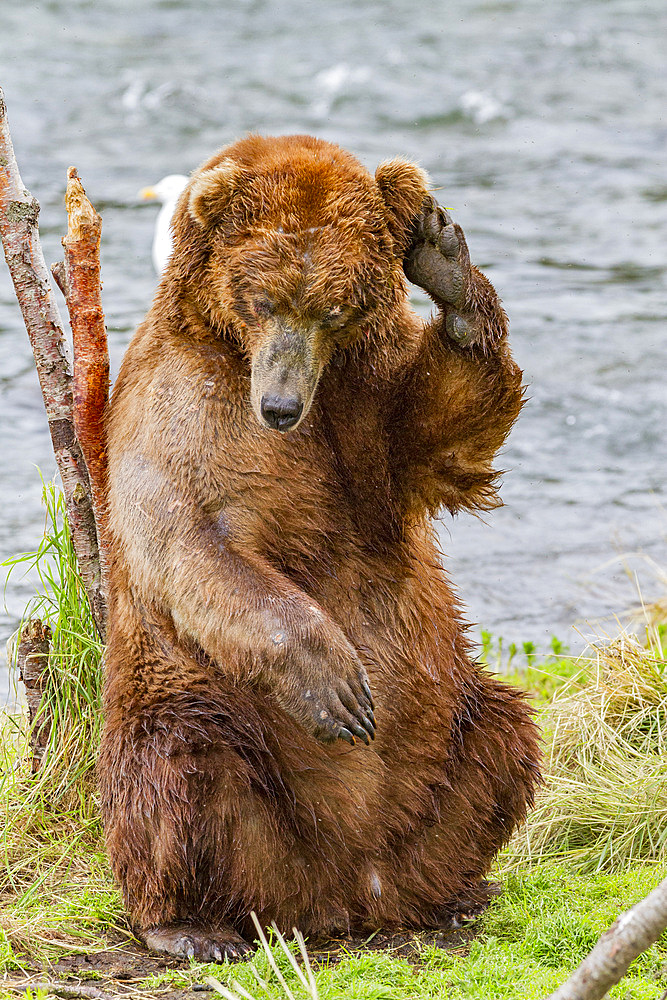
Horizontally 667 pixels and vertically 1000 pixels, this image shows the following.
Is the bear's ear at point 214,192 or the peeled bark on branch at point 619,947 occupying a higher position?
the bear's ear at point 214,192

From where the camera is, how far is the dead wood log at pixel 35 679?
5.00m

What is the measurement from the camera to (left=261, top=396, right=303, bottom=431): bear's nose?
146 inches

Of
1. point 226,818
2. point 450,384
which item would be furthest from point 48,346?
point 226,818

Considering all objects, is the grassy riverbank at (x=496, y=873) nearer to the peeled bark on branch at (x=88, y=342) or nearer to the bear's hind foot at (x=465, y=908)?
the bear's hind foot at (x=465, y=908)

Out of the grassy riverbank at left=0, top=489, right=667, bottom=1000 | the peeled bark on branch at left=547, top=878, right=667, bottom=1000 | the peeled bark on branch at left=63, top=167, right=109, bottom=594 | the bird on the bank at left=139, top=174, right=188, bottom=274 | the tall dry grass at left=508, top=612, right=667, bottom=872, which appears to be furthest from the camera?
the bird on the bank at left=139, top=174, right=188, bottom=274

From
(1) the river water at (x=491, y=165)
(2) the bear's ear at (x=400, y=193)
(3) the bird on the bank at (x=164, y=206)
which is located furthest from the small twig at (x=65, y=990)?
(3) the bird on the bank at (x=164, y=206)

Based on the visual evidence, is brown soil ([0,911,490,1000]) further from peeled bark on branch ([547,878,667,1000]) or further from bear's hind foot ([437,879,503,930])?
peeled bark on branch ([547,878,667,1000])

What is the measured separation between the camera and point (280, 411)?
3721 mm

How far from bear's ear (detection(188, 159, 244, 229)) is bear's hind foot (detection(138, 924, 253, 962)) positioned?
2.12 m

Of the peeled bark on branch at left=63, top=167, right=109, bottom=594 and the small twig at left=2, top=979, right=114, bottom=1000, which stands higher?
the peeled bark on branch at left=63, top=167, right=109, bottom=594

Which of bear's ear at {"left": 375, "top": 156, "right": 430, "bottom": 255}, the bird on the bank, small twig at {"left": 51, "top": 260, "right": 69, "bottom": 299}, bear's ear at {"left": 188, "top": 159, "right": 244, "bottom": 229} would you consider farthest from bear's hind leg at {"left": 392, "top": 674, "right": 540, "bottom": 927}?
the bird on the bank

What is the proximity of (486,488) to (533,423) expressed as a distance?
6.36m

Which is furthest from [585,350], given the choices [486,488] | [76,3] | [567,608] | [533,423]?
[76,3]

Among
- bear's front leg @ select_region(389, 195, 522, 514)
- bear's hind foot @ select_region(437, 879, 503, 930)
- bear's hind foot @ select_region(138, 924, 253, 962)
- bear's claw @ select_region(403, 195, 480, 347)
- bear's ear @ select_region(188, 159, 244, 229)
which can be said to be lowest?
bear's hind foot @ select_region(437, 879, 503, 930)
